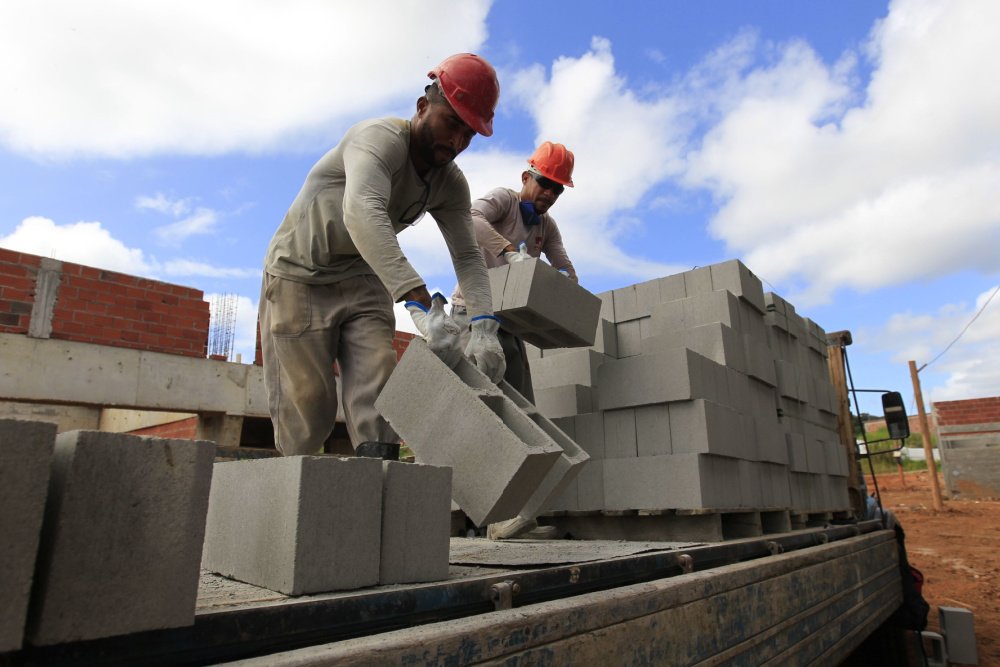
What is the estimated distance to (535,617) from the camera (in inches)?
52.9

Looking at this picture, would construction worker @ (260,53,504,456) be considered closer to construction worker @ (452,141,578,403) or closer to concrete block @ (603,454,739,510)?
construction worker @ (452,141,578,403)

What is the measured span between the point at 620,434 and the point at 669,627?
1751 mm

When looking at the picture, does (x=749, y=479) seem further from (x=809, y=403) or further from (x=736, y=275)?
(x=809, y=403)

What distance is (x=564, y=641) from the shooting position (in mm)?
1385

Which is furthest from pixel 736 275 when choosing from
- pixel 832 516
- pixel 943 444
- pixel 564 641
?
pixel 943 444

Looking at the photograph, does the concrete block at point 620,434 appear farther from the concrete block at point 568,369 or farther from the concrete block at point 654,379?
the concrete block at point 568,369

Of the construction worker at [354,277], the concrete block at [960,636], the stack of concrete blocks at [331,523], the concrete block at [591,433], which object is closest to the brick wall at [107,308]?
the construction worker at [354,277]

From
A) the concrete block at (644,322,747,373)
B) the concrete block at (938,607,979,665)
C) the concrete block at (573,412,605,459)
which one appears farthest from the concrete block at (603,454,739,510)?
the concrete block at (938,607,979,665)

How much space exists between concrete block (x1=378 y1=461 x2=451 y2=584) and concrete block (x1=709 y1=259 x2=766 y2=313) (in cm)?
293

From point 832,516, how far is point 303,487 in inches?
191

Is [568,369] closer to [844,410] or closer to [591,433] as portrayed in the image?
[591,433]

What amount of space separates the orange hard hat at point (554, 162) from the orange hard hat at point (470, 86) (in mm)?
1608

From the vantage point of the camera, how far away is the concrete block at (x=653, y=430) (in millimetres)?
3258

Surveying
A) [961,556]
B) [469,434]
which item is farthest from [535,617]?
[961,556]
